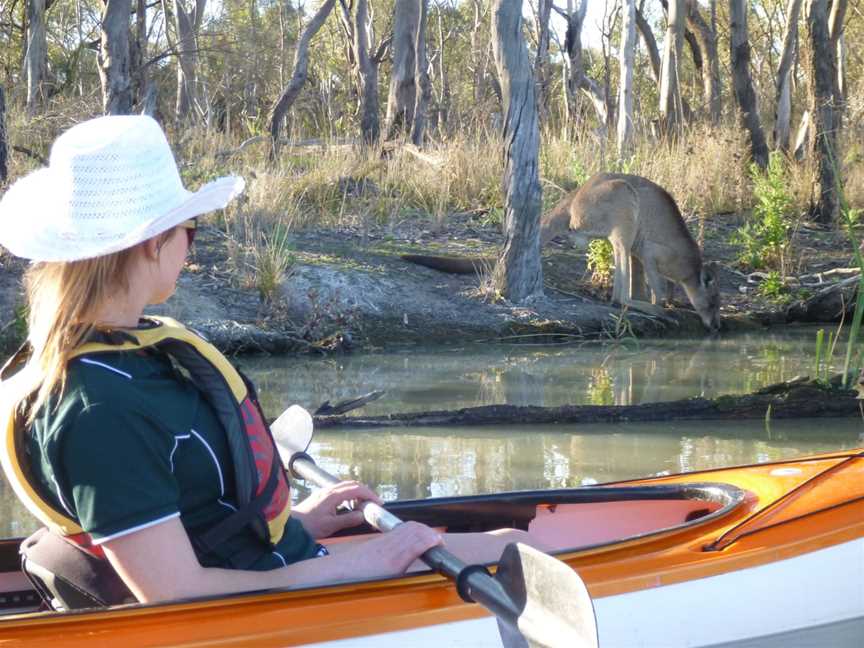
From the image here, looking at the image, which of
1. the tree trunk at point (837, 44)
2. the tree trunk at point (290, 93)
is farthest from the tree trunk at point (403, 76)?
the tree trunk at point (837, 44)

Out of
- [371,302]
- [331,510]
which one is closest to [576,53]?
[371,302]

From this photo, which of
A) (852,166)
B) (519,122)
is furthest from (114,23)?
(852,166)

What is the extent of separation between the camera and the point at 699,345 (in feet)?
35.7

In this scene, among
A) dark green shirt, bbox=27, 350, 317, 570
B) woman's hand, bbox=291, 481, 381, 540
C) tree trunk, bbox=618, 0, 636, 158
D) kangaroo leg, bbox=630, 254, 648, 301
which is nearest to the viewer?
dark green shirt, bbox=27, 350, 317, 570

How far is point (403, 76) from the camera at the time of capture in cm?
1803

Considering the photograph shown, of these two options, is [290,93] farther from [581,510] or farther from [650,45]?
[581,510]

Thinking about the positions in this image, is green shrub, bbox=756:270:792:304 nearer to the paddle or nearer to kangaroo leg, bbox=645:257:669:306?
kangaroo leg, bbox=645:257:669:306

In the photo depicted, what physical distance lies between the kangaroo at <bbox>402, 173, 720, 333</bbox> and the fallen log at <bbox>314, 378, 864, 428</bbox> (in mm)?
4558

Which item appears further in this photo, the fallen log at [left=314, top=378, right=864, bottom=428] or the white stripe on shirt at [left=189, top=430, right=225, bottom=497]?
the fallen log at [left=314, top=378, right=864, bottom=428]

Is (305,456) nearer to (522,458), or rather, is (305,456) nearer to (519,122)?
(522,458)

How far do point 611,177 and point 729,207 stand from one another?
3734mm

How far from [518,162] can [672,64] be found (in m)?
9.06

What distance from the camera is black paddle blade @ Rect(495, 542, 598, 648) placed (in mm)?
2512

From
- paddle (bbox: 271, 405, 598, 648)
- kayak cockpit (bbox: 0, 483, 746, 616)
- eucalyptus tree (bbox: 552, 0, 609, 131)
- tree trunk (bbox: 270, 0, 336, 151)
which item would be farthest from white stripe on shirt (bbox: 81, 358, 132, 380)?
eucalyptus tree (bbox: 552, 0, 609, 131)
